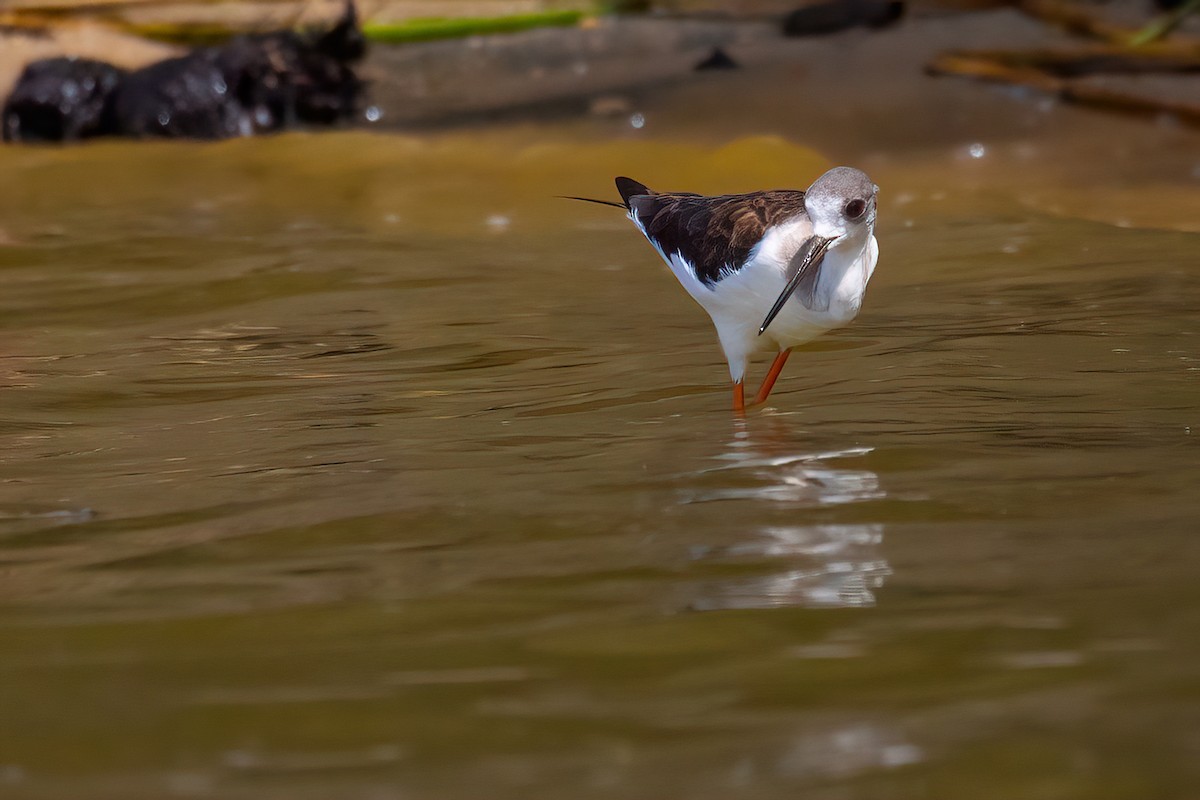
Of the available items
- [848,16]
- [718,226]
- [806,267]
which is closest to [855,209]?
[806,267]

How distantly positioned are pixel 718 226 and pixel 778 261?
1.24 feet

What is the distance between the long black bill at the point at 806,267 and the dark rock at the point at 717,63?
641cm

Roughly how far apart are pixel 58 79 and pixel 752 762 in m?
9.43

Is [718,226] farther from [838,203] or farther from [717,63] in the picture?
[717,63]

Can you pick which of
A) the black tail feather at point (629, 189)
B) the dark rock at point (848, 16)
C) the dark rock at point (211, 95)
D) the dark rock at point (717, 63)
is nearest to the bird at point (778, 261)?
the black tail feather at point (629, 189)

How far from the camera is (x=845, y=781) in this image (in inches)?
88.8

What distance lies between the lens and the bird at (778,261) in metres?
4.22

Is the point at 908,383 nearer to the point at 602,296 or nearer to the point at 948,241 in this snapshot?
the point at 602,296

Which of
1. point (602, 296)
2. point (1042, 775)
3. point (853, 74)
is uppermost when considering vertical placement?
point (853, 74)

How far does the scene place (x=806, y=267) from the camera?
423 centimetres

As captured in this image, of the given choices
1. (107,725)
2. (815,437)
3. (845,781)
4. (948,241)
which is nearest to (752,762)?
(845,781)

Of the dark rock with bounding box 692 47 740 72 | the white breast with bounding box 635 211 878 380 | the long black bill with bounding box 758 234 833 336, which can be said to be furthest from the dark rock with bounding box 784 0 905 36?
the long black bill with bounding box 758 234 833 336

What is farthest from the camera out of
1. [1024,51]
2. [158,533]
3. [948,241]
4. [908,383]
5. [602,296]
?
[1024,51]

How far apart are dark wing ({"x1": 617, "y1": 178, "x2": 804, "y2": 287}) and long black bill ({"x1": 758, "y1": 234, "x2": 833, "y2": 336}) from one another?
165 millimetres
